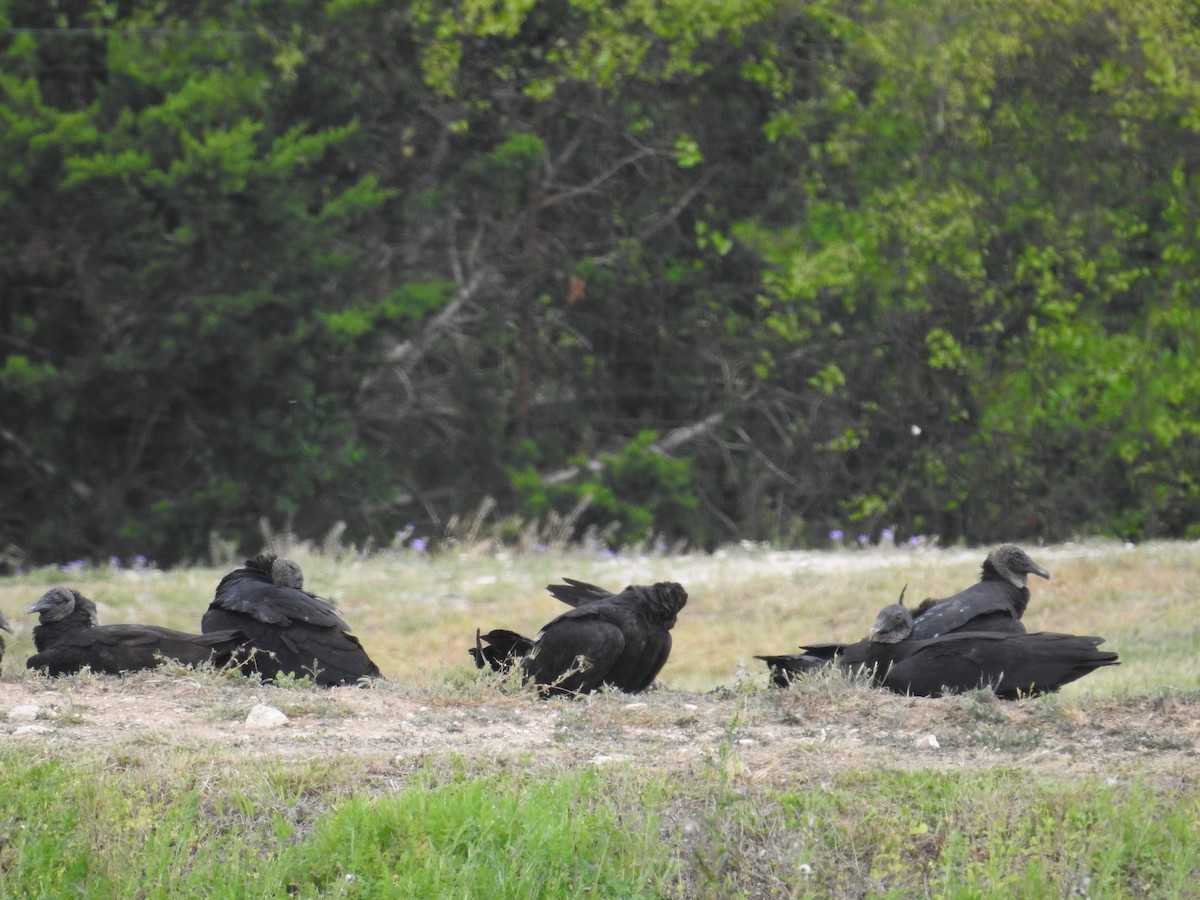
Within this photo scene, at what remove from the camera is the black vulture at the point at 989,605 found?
6418mm

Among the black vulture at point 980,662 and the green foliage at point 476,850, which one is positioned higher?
the black vulture at point 980,662

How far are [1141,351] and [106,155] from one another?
11.1m

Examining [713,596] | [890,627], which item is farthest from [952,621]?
[713,596]

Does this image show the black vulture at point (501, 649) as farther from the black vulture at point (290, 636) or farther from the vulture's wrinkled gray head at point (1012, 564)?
the vulture's wrinkled gray head at point (1012, 564)

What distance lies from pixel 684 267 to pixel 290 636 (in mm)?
12790

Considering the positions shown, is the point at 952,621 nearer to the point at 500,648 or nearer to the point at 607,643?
the point at 607,643

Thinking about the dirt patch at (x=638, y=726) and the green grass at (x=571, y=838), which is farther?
the dirt patch at (x=638, y=726)

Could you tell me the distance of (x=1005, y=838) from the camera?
4379 mm

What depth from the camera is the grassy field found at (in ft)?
14.0

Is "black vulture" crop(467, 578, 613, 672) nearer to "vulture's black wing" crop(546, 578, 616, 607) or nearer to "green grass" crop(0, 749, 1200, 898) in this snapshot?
"vulture's black wing" crop(546, 578, 616, 607)

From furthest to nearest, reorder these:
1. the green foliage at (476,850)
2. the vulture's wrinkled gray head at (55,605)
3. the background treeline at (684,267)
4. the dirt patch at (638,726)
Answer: the background treeline at (684,267) → the vulture's wrinkled gray head at (55,605) → the dirt patch at (638,726) → the green foliage at (476,850)

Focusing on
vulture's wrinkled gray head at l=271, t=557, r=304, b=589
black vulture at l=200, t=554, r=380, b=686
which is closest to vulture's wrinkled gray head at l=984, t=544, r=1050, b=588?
black vulture at l=200, t=554, r=380, b=686

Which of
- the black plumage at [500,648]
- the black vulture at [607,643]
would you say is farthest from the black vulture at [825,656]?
the black plumage at [500,648]

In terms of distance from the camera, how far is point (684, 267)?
18625 mm
